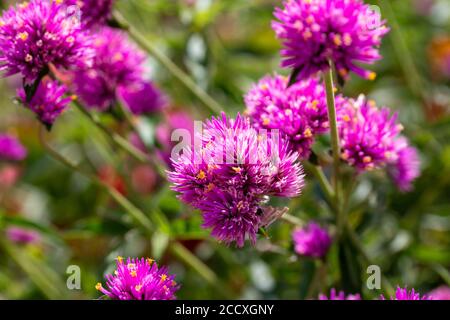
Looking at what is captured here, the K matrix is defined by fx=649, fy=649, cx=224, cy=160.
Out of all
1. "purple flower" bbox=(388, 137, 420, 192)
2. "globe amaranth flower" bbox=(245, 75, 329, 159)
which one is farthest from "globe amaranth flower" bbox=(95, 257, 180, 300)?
"purple flower" bbox=(388, 137, 420, 192)

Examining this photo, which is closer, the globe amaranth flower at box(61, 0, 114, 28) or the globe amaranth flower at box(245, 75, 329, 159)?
the globe amaranth flower at box(245, 75, 329, 159)

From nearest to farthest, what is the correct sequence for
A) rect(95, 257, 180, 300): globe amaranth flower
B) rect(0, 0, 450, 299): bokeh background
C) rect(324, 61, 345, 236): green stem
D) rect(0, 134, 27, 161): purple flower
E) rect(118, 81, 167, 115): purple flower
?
rect(95, 257, 180, 300): globe amaranth flower < rect(324, 61, 345, 236): green stem < rect(0, 0, 450, 299): bokeh background < rect(118, 81, 167, 115): purple flower < rect(0, 134, 27, 161): purple flower

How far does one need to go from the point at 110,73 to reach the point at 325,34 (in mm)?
658

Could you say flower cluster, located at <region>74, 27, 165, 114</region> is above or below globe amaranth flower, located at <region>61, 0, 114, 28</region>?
below

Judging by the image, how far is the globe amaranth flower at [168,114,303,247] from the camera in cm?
103

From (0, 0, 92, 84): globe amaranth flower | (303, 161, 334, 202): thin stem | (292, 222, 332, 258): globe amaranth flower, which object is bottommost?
(292, 222, 332, 258): globe amaranth flower

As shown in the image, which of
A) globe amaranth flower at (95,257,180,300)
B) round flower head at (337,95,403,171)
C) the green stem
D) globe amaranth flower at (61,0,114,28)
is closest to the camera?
globe amaranth flower at (95,257,180,300)

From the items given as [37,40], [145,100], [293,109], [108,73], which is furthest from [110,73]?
[293,109]

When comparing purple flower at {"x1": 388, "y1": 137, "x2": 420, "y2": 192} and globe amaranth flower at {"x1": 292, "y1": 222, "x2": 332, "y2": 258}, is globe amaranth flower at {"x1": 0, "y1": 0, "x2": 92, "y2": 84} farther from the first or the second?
purple flower at {"x1": 388, "y1": 137, "x2": 420, "y2": 192}

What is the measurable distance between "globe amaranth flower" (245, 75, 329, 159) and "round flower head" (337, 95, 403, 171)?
2.1 inches

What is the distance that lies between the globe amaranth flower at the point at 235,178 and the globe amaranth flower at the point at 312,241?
0.47 m

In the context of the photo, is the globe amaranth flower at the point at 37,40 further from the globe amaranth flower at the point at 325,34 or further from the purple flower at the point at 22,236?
the purple flower at the point at 22,236

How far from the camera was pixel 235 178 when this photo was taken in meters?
1.03
